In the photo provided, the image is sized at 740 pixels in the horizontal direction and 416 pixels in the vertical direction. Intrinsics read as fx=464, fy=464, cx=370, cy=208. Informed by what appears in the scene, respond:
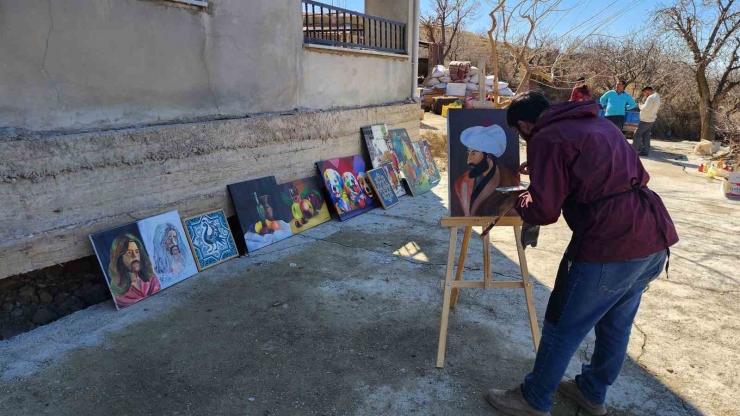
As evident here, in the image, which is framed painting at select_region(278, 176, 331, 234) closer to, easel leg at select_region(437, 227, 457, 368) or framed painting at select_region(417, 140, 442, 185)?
framed painting at select_region(417, 140, 442, 185)

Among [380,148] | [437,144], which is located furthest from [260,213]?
[437,144]

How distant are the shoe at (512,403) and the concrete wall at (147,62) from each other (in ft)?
12.1

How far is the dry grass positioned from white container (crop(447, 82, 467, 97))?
6.00 m

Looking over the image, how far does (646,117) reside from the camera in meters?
10.5

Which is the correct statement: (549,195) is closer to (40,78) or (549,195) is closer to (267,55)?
(40,78)

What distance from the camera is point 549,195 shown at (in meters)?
2.18

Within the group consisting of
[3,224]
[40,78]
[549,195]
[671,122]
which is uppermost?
[40,78]

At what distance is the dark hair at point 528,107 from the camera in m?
2.40

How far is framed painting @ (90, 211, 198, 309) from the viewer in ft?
12.4

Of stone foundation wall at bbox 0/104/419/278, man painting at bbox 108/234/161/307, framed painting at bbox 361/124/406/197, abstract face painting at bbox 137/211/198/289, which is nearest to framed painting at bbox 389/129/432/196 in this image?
framed painting at bbox 361/124/406/197

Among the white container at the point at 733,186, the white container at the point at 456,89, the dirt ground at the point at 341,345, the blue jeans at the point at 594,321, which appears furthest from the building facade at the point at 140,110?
the white container at the point at 456,89

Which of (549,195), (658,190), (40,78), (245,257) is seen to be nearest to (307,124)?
(245,257)

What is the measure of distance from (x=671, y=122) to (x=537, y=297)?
593 inches

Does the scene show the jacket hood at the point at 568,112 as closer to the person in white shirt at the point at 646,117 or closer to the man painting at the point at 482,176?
the man painting at the point at 482,176
